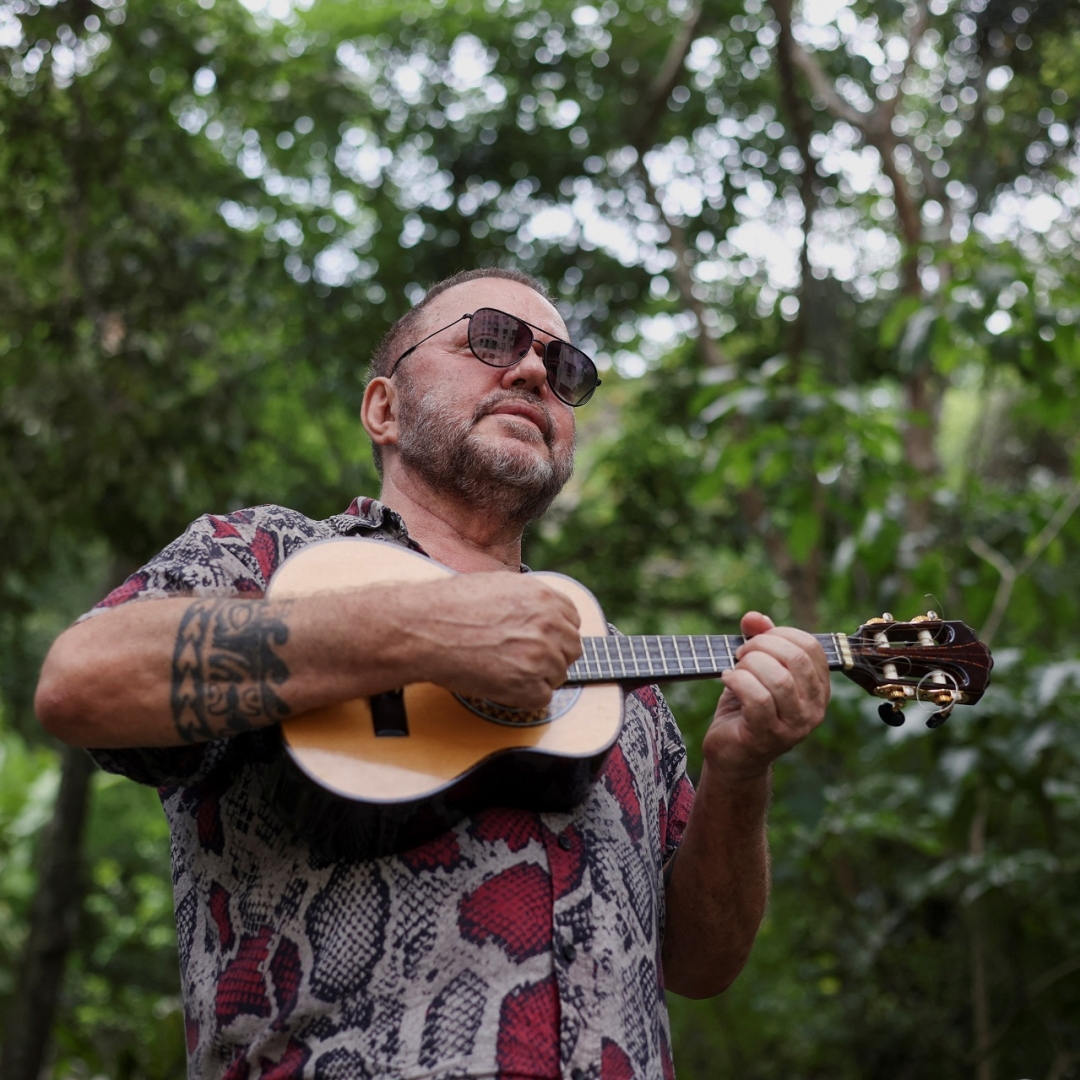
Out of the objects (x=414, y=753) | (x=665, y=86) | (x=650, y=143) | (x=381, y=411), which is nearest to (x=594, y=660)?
(x=414, y=753)

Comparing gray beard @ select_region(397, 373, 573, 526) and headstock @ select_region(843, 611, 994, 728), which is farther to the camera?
gray beard @ select_region(397, 373, 573, 526)

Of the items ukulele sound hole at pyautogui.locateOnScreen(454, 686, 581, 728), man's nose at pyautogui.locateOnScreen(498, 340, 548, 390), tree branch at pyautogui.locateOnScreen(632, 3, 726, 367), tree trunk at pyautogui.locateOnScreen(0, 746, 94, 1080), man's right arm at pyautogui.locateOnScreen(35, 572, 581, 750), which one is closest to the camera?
man's right arm at pyautogui.locateOnScreen(35, 572, 581, 750)

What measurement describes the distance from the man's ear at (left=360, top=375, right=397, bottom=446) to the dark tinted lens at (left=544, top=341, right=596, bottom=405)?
334 millimetres

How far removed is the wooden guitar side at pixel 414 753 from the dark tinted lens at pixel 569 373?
2.21 ft

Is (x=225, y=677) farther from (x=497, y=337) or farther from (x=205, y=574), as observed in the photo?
(x=497, y=337)

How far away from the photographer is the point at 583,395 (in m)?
2.39

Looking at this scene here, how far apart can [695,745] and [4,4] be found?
15.2 ft

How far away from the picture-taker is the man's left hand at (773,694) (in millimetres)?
1662

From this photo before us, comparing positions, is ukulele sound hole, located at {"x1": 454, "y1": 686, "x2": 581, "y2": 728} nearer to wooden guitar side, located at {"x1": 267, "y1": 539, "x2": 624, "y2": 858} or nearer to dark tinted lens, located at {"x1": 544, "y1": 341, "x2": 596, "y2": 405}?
wooden guitar side, located at {"x1": 267, "y1": 539, "x2": 624, "y2": 858}

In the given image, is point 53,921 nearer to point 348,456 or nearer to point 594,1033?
point 348,456

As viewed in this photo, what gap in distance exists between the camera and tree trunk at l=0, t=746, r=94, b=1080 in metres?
6.44

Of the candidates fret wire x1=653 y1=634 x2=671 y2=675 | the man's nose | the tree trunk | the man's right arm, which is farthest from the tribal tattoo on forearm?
the tree trunk

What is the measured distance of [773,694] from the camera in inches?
65.3

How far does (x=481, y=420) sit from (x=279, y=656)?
0.83 metres
